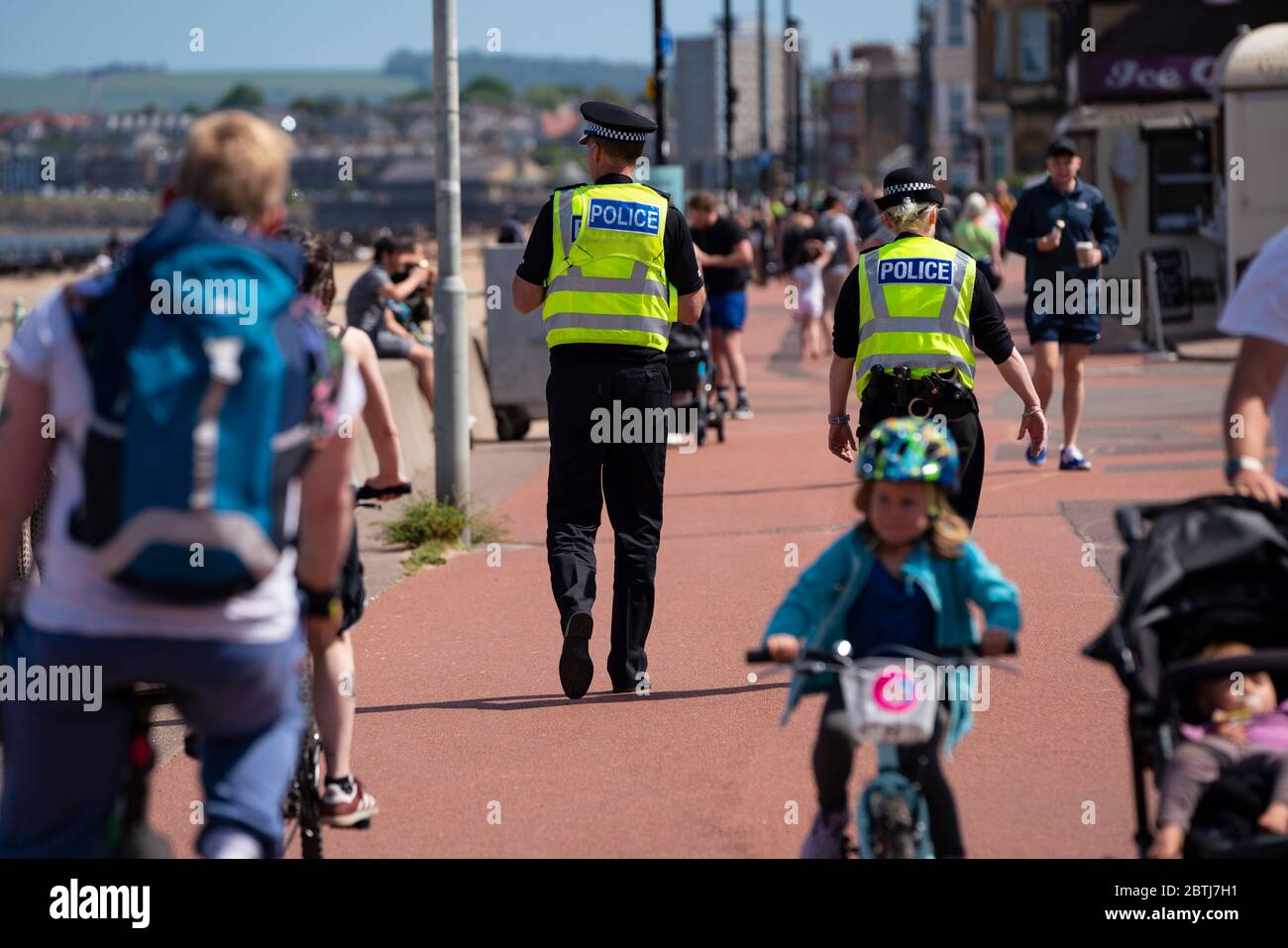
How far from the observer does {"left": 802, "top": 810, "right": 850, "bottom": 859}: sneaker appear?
4.80 meters

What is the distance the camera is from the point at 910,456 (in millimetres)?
4688

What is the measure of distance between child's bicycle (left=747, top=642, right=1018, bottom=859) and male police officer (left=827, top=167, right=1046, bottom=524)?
2.96 metres

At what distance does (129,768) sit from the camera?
3.97 meters

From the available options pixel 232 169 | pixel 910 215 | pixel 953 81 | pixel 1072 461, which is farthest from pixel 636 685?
pixel 953 81

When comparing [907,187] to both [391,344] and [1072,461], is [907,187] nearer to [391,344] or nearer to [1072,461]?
[1072,461]

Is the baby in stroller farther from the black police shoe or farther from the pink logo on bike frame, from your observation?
the black police shoe

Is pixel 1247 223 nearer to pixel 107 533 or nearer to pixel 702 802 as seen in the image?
pixel 702 802

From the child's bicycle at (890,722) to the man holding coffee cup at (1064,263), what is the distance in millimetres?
8643

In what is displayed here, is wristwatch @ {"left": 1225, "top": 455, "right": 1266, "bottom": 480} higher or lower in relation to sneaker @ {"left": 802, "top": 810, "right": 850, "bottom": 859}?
higher

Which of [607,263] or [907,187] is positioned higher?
[907,187]

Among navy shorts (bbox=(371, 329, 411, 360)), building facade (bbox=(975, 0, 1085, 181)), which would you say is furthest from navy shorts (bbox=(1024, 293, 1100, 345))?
building facade (bbox=(975, 0, 1085, 181))

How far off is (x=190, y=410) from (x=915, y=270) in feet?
14.2

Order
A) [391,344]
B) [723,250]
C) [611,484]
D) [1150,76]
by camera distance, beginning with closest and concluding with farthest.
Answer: [611,484]
[391,344]
[723,250]
[1150,76]

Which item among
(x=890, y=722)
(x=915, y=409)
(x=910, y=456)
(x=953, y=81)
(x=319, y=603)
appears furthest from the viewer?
(x=953, y=81)
